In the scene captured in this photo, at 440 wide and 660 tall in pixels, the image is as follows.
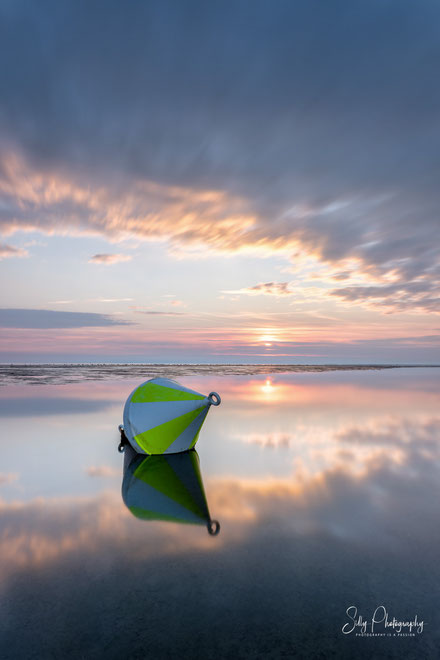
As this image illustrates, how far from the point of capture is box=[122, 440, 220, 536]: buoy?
512 centimetres

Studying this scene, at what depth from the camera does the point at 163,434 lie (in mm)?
8359

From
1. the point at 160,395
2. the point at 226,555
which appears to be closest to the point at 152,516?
the point at 226,555

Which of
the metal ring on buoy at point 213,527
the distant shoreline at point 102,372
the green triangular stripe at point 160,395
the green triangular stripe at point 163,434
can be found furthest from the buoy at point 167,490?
the distant shoreline at point 102,372

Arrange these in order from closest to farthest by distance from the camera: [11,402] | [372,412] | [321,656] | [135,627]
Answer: [321,656] → [135,627] → [372,412] → [11,402]

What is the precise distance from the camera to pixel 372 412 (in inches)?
563

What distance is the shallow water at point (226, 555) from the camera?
2.87m

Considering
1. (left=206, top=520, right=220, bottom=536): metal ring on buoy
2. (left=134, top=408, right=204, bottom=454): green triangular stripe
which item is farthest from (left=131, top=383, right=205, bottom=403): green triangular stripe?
(left=206, top=520, right=220, bottom=536): metal ring on buoy

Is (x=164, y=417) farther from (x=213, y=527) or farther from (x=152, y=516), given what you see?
(x=213, y=527)

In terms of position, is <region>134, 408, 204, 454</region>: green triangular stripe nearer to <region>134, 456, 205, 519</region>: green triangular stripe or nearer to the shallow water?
<region>134, 456, 205, 519</region>: green triangular stripe

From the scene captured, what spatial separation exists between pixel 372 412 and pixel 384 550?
11052 millimetres

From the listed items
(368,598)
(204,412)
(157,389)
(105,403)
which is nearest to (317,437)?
(204,412)

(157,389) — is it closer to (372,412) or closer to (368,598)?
(368,598)

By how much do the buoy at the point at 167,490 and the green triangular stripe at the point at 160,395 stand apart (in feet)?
4.83

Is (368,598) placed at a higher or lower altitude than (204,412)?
lower
